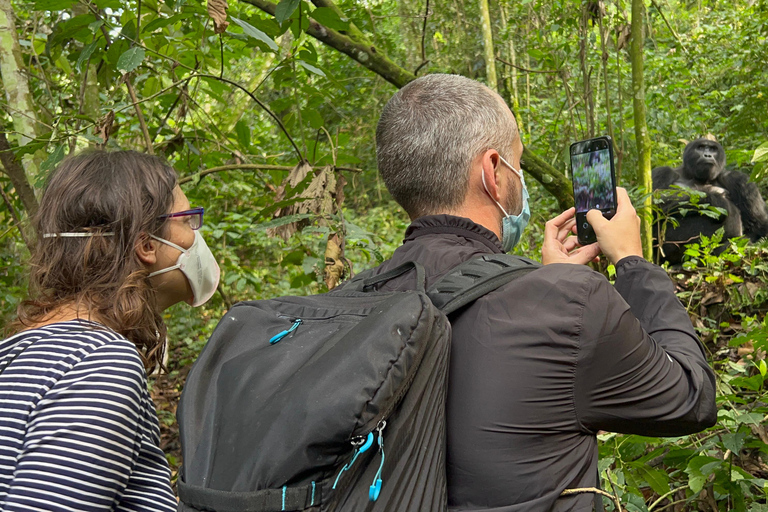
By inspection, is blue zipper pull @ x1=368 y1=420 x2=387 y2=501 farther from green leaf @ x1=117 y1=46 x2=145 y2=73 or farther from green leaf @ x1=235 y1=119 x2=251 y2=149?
green leaf @ x1=235 y1=119 x2=251 y2=149

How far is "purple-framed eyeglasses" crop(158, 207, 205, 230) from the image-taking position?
184 cm

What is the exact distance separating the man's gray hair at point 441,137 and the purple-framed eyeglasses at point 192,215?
2.03 feet

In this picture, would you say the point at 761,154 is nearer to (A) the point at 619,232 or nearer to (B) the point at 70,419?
(A) the point at 619,232

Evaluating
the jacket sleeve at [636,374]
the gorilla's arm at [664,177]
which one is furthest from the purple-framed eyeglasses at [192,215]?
the gorilla's arm at [664,177]

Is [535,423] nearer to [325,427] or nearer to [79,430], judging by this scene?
[325,427]

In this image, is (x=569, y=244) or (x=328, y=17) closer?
(x=569, y=244)

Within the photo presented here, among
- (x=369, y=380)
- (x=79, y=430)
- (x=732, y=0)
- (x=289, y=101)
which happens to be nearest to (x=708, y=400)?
(x=369, y=380)

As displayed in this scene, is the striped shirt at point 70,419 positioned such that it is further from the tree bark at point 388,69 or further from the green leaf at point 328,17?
the tree bark at point 388,69

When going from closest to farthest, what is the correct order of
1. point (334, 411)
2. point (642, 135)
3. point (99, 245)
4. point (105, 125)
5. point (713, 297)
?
point (334, 411), point (99, 245), point (105, 125), point (642, 135), point (713, 297)

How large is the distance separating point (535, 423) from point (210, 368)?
61cm

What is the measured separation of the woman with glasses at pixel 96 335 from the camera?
1311 mm

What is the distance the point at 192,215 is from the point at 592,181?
3.63ft

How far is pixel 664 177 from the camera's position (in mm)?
7027

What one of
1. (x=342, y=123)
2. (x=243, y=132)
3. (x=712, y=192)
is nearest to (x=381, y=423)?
(x=243, y=132)
